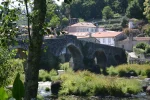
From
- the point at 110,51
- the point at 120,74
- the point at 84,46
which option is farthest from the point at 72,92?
the point at 110,51

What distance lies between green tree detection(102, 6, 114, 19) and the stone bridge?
3551cm

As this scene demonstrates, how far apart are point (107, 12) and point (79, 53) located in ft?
144

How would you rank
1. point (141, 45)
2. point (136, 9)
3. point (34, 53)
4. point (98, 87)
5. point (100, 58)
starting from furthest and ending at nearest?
point (136, 9)
point (100, 58)
point (141, 45)
point (98, 87)
point (34, 53)

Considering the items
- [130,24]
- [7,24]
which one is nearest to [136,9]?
[130,24]

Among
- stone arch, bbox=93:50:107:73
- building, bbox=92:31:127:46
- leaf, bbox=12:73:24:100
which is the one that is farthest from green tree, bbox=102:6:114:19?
leaf, bbox=12:73:24:100

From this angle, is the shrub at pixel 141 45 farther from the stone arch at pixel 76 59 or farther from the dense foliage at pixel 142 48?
the stone arch at pixel 76 59

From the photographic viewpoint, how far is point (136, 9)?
81.4 meters

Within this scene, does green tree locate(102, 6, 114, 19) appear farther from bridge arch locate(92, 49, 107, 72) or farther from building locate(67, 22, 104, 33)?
bridge arch locate(92, 49, 107, 72)

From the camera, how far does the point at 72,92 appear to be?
2417cm

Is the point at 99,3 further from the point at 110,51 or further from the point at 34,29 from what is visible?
the point at 34,29

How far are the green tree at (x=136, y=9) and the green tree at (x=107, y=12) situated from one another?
14216 millimetres

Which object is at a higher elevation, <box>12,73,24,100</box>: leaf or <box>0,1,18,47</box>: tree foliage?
<box>0,1,18,47</box>: tree foliage

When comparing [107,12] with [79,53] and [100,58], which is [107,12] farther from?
[79,53]

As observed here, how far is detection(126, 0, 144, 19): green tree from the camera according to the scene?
79562mm
